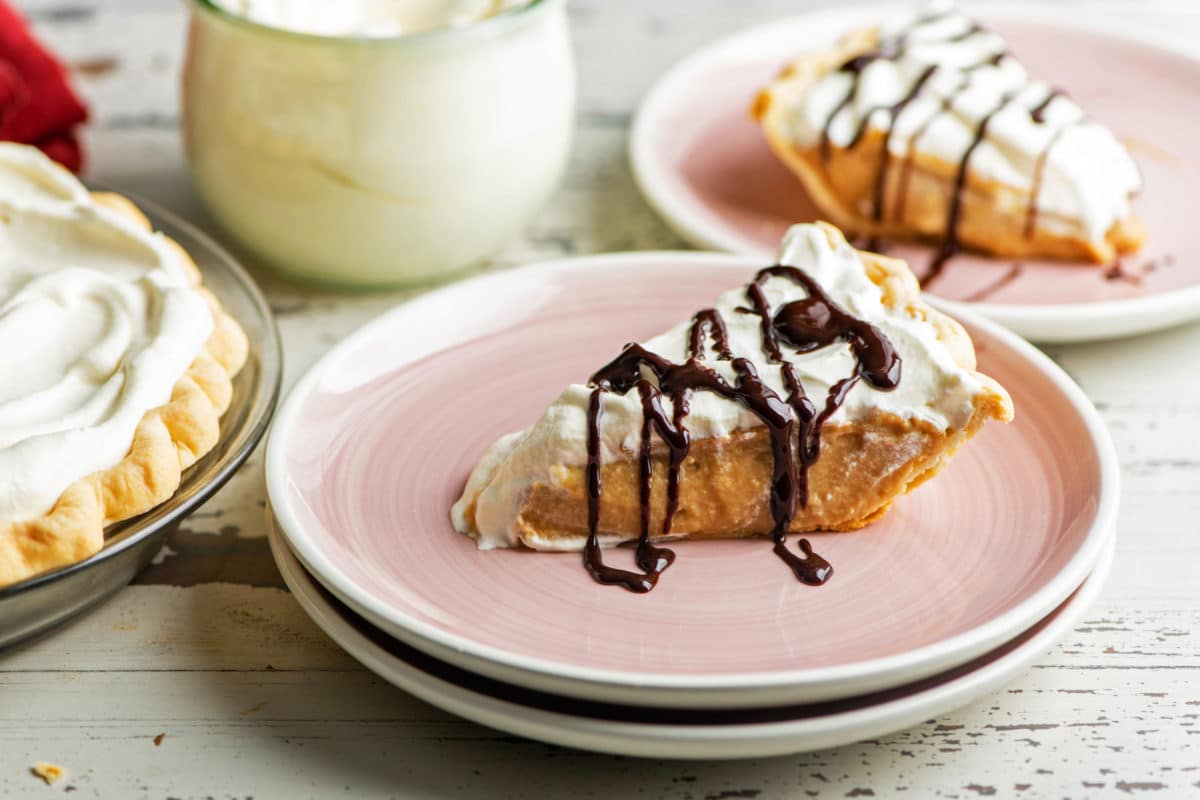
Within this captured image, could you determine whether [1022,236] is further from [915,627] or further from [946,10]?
[915,627]

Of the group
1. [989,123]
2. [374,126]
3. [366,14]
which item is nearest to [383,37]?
[374,126]

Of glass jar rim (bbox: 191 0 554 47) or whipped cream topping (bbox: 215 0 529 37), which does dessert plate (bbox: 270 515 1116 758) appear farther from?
whipped cream topping (bbox: 215 0 529 37)

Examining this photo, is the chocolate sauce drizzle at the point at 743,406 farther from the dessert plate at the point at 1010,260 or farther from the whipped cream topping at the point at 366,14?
the whipped cream topping at the point at 366,14

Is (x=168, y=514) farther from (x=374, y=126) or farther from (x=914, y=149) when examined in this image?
(x=914, y=149)

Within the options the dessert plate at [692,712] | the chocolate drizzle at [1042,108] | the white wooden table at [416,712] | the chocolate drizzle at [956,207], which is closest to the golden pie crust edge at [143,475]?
the white wooden table at [416,712]

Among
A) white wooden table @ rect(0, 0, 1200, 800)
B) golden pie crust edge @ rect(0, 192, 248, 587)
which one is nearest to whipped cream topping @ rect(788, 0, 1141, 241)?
white wooden table @ rect(0, 0, 1200, 800)

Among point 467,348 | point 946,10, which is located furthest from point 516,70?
point 946,10

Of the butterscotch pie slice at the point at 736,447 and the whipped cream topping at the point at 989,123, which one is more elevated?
the whipped cream topping at the point at 989,123
